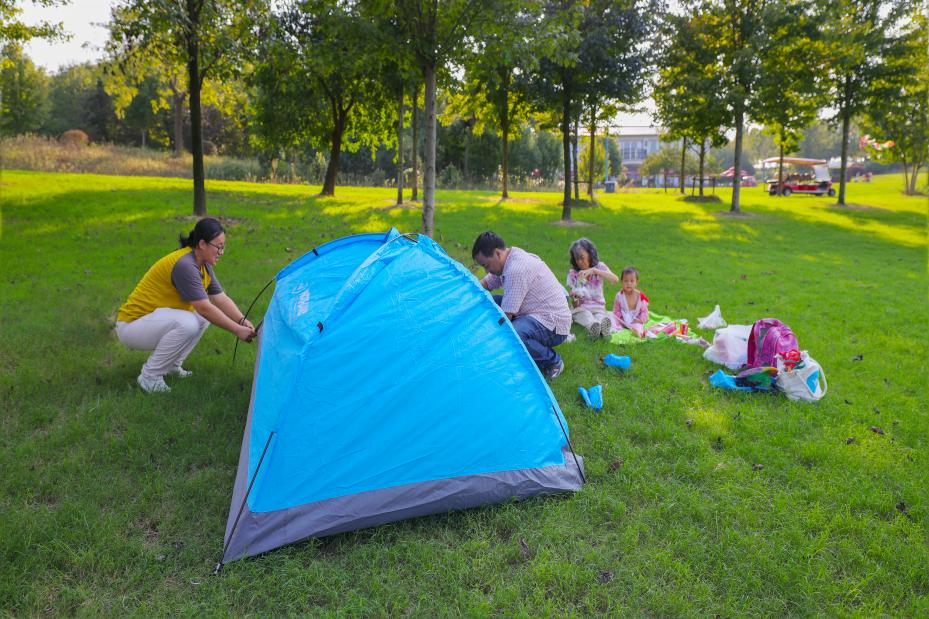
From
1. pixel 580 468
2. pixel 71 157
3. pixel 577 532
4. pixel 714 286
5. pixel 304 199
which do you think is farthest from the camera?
pixel 71 157

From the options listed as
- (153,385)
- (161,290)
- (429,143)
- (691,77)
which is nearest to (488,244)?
(161,290)

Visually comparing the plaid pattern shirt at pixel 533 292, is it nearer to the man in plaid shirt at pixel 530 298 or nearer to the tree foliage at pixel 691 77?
the man in plaid shirt at pixel 530 298

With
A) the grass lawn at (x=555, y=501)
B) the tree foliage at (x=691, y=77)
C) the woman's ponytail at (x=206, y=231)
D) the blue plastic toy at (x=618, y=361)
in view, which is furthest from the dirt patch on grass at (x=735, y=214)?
the woman's ponytail at (x=206, y=231)

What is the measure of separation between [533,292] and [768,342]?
89.9 inches

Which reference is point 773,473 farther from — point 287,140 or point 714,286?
point 287,140

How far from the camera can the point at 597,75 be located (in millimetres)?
15922

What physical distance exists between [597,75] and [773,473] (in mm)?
14066

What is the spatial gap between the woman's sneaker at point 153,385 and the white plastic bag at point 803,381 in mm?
5519

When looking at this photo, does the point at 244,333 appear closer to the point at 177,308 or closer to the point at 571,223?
the point at 177,308

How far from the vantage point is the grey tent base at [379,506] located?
3.23 meters

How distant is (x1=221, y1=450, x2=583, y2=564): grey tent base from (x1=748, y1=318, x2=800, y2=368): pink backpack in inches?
114

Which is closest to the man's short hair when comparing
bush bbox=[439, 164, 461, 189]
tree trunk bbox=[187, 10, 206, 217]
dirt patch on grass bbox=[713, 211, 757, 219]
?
tree trunk bbox=[187, 10, 206, 217]

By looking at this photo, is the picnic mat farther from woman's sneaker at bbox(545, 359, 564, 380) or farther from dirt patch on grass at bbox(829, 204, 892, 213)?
dirt patch on grass at bbox(829, 204, 892, 213)

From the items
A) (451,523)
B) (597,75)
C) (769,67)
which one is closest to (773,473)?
(451,523)
